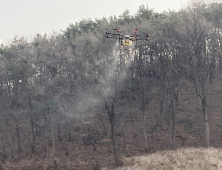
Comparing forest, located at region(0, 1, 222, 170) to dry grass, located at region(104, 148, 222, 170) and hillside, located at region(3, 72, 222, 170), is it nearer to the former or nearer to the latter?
hillside, located at region(3, 72, 222, 170)

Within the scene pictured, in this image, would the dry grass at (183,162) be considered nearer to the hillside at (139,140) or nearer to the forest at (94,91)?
the hillside at (139,140)

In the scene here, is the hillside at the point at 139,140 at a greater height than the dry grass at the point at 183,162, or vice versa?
the dry grass at the point at 183,162

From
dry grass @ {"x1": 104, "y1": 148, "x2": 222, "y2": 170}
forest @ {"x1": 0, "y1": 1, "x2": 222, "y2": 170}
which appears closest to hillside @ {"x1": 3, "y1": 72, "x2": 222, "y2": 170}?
forest @ {"x1": 0, "y1": 1, "x2": 222, "y2": 170}

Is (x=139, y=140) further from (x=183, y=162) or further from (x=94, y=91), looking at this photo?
(x=183, y=162)

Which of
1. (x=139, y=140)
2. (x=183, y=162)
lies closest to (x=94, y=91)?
(x=139, y=140)

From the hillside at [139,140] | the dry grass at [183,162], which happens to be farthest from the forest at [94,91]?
the dry grass at [183,162]

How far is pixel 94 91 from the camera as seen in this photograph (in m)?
25.7

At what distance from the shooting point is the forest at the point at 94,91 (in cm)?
2666

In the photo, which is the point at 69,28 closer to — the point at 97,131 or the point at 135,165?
the point at 97,131

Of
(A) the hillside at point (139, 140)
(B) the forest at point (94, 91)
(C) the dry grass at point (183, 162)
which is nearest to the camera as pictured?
(C) the dry grass at point (183, 162)

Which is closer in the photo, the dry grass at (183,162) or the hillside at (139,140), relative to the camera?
the dry grass at (183,162)

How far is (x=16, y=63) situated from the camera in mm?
29609

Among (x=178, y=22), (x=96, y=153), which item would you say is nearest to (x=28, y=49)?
(x=96, y=153)

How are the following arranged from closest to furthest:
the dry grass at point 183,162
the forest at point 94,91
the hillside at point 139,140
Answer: the dry grass at point 183,162
the hillside at point 139,140
the forest at point 94,91
